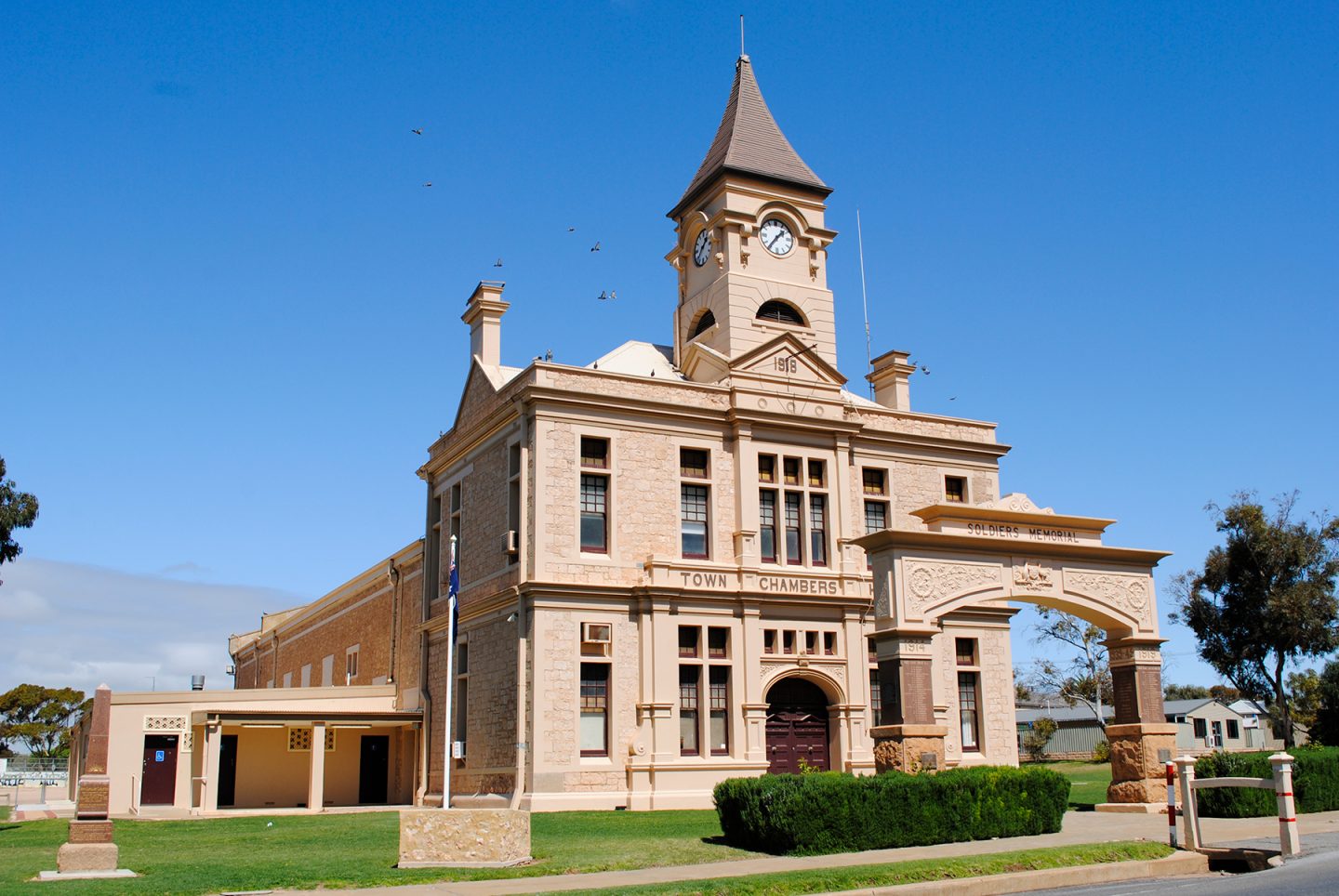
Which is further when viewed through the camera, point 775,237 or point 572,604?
point 775,237

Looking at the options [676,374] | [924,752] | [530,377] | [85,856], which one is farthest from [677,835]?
[676,374]

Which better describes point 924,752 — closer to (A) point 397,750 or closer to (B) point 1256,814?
(B) point 1256,814

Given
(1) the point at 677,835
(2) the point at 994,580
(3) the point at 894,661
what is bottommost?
(1) the point at 677,835

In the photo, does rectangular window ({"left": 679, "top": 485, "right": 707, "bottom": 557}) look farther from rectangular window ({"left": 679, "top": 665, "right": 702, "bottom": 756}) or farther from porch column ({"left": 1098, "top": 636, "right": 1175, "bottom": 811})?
porch column ({"left": 1098, "top": 636, "right": 1175, "bottom": 811})

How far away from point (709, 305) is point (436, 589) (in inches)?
453

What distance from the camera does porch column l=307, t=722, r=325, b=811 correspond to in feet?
111

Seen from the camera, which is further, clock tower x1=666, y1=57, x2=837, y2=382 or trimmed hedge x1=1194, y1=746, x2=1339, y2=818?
clock tower x1=666, y1=57, x2=837, y2=382

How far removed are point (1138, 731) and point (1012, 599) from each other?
11.2 ft

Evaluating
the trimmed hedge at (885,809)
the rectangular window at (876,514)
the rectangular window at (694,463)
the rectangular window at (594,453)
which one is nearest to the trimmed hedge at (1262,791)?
the trimmed hedge at (885,809)

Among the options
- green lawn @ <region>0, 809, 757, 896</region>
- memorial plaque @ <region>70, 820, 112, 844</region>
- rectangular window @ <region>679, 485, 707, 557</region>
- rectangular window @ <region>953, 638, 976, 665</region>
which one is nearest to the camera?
green lawn @ <region>0, 809, 757, 896</region>

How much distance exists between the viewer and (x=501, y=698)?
29734 millimetres

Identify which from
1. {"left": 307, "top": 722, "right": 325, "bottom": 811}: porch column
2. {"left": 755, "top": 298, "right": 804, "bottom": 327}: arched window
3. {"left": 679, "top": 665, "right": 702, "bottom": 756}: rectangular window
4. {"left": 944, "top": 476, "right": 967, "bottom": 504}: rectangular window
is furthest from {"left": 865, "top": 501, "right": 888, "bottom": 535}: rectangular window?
{"left": 307, "top": 722, "right": 325, "bottom": 811}: porch column

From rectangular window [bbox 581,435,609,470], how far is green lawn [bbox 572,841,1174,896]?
1605cm

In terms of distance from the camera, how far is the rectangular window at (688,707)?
2917 centimetres
